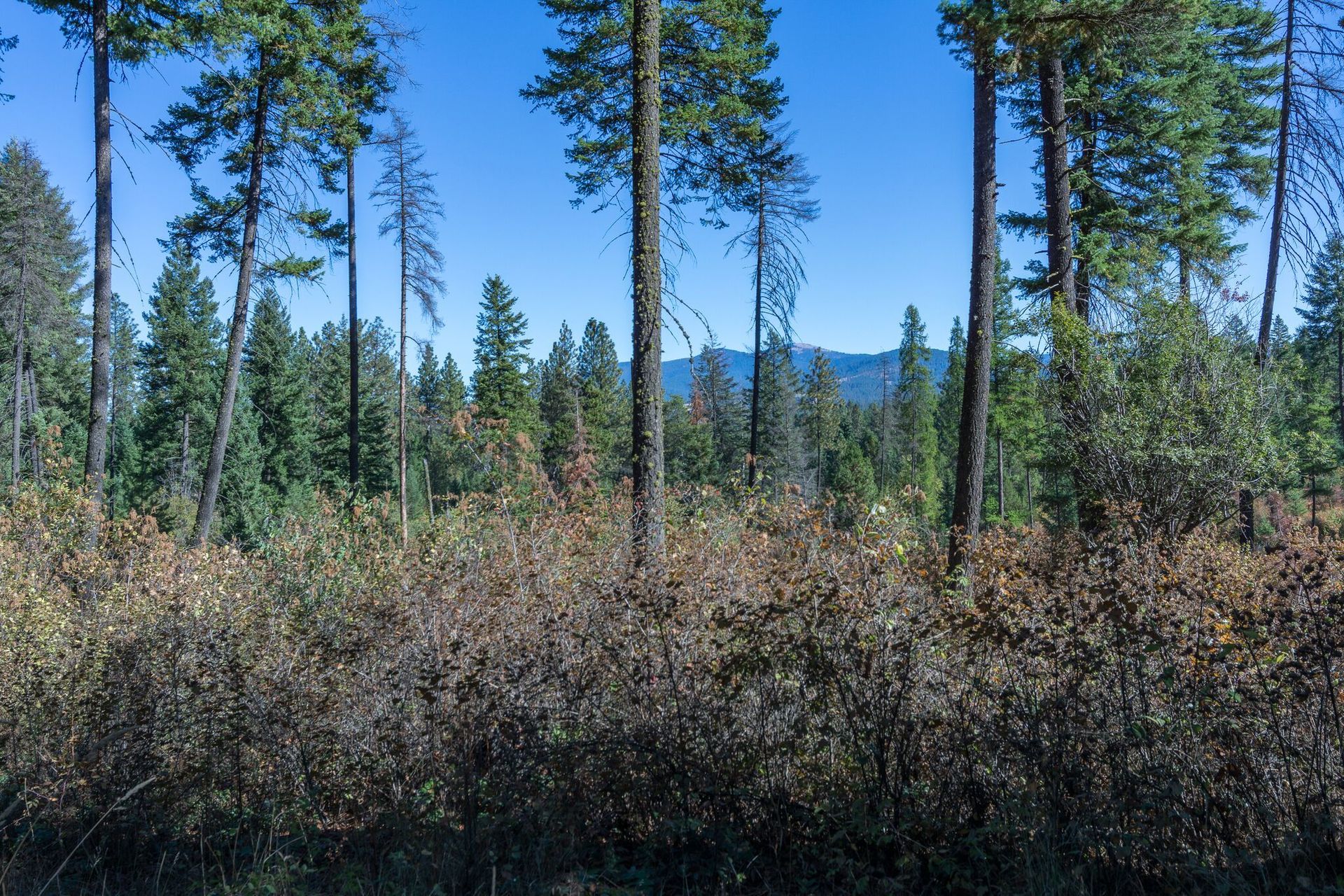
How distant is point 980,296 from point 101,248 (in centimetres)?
1242

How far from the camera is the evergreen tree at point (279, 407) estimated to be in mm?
29766

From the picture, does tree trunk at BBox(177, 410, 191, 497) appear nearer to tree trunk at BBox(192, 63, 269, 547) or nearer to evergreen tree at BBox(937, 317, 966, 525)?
tree trunk at BBox(192, 63, 269, 547)

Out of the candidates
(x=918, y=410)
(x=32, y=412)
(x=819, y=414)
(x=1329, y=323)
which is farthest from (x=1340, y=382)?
(x=32, y=412)

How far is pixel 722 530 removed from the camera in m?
8.56

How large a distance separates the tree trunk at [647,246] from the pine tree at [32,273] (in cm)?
2097

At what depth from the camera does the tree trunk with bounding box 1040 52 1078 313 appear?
11094 mm

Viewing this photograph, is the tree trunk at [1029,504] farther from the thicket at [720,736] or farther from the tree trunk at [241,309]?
the tree trunk at [241,309]

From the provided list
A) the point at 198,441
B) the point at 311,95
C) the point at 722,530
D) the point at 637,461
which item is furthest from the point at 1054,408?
the point at 198,441

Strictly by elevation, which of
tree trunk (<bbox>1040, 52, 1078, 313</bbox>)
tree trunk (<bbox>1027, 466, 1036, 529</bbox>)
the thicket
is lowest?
tree trunk (<bbox>1027, 466, 1036, 529</bbox>)

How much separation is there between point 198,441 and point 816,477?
35690 millimetres

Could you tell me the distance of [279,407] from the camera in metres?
31.0

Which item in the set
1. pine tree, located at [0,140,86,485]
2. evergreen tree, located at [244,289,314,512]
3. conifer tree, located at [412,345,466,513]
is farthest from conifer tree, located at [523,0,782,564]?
conifer tree, located at [412,345,466,513]

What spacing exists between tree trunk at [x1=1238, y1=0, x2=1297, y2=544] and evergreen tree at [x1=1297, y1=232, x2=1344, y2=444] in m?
21.8

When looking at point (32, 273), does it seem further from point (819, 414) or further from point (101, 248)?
point (819, 414)
